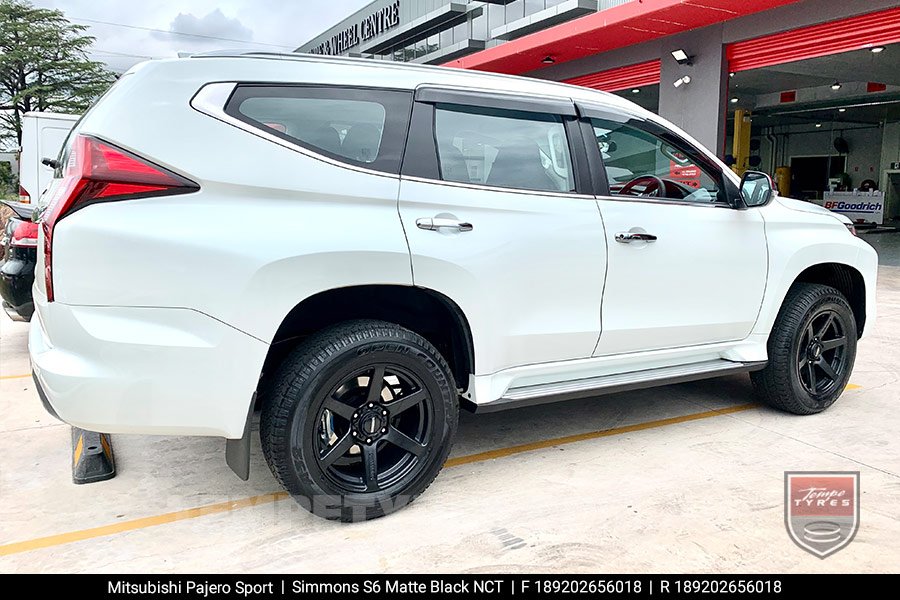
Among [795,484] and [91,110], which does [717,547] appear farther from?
[91,110]

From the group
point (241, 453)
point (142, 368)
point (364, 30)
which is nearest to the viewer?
point (142, 368)

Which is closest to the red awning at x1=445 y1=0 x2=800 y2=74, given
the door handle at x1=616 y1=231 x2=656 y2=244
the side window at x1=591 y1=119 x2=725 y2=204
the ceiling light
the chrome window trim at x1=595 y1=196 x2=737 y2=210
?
the ceiling light

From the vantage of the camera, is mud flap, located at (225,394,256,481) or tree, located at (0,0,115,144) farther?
tree, located at (0,0,115,144)

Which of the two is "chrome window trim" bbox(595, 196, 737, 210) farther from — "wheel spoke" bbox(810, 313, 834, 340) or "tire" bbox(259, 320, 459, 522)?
"tire" bbox(259, 320, 459, 522)

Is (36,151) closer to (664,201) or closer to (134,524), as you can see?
(134,524)

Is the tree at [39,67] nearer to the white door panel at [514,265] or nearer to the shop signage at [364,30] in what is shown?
the shop signage at [364,30]

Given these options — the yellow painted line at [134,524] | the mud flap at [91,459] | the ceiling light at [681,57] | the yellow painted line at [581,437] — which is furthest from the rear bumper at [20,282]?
the ceiling light at [681,57]

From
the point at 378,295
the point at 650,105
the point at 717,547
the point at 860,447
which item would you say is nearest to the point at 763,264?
the point at 860,447

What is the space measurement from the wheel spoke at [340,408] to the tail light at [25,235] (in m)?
3.74

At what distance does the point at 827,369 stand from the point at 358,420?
3.10 metres

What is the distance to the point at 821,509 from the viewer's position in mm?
3053

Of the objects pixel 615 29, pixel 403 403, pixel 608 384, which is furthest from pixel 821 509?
pixel 615 29

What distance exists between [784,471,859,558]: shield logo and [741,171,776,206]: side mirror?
1.52 meters

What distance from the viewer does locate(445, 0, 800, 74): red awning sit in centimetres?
1055
